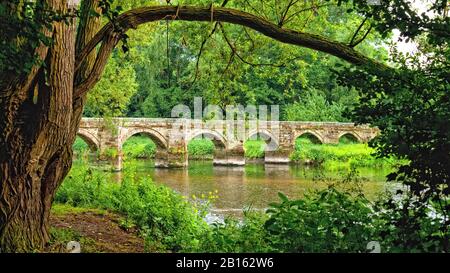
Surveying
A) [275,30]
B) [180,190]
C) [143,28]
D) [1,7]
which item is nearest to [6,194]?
[1,7]

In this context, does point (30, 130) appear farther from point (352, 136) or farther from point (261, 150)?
point (352, 136)

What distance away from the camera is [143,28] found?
37.8ft

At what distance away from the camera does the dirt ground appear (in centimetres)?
653

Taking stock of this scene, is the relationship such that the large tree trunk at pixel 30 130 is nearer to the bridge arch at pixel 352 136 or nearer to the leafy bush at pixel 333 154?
the leafy bush at pixel 333 154

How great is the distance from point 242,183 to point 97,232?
13553 millimetres

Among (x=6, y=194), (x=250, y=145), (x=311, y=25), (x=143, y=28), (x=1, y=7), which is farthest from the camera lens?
(x=250, y=145)

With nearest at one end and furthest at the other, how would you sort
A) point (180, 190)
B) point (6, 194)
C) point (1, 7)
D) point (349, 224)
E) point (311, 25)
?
point (1, 7) < point (349, 224) < point (6, 194) < point (311, 25) < point (180, 190)

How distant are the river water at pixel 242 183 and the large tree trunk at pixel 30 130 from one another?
18.7 ft

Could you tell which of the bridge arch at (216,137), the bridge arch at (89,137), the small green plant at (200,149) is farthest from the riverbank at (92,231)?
the small green plant at (200,149)

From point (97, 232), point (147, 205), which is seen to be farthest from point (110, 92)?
point (97, 232)

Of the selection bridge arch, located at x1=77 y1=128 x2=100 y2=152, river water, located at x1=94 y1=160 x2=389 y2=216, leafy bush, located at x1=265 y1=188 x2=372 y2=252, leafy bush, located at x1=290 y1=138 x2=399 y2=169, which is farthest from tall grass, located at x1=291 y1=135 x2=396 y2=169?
leafy bush, located at x1=265 y1=188 x2=372 y2=252

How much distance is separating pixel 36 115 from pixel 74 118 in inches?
23.4

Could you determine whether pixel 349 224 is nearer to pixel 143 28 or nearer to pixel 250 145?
pixel 143 28
